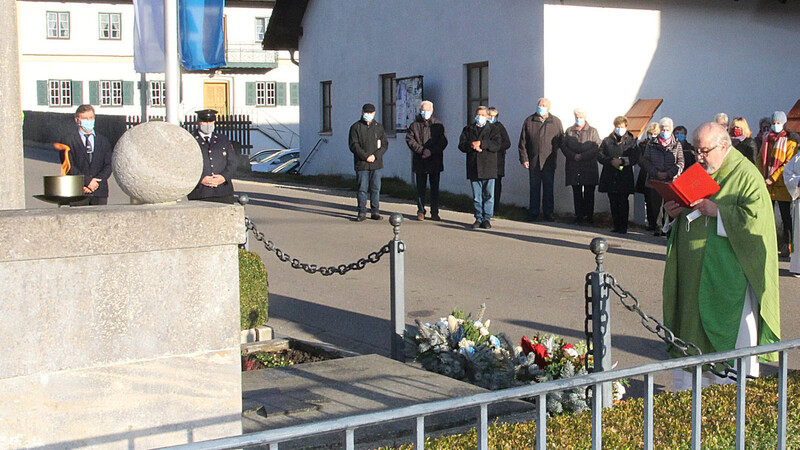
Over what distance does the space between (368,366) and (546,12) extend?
1129cm

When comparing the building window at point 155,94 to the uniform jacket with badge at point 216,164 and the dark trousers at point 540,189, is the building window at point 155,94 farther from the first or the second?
the uniform jacket with badge at point 216,164

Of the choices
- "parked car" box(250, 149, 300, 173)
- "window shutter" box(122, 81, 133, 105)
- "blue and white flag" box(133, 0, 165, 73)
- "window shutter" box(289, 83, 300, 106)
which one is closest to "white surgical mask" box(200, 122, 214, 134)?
"blue and white flag" box(133, 0, 165, 73)

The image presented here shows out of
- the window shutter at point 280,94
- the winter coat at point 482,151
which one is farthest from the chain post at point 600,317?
the window shutter at point 280,94

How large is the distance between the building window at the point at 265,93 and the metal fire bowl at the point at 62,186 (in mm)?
45280

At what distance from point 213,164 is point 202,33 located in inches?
80.7

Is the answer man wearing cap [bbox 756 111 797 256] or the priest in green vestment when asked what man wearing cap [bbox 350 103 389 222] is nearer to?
man wearing cap [bbox 756 111 797 256]

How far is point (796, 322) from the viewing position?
28.1 feet

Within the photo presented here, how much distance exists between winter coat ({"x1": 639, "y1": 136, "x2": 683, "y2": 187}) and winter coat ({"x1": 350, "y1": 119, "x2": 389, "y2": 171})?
4169 mm

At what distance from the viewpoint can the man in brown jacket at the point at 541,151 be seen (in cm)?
1564

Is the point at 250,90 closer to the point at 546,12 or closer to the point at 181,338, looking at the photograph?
the point at 546,12

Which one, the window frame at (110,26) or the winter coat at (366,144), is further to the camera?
the window frame at (110,26)

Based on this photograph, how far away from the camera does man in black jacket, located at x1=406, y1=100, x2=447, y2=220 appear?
15.5 metres

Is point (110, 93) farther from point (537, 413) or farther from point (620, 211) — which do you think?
point (537, 413)

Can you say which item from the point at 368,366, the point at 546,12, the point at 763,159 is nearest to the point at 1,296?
the point at 368,366
